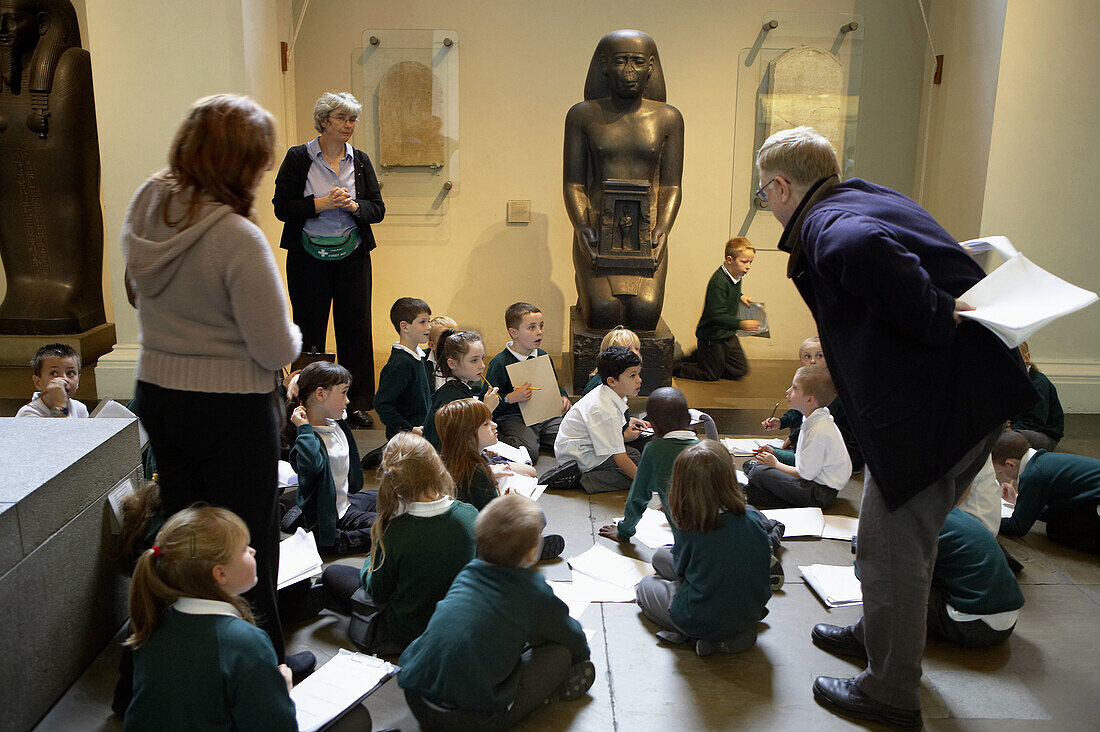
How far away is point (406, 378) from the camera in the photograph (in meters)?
4.85

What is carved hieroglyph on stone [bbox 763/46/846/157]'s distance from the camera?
7656mm

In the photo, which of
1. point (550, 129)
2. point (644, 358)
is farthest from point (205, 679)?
point (550, 129)

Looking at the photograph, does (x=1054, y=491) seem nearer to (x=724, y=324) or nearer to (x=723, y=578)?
(x=723, y=578)

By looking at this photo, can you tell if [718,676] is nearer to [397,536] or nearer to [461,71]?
[397,536]

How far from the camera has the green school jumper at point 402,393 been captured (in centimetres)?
484

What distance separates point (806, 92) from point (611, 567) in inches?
212

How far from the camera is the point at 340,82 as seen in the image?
7.61 meters

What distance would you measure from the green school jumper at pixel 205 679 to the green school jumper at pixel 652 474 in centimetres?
188

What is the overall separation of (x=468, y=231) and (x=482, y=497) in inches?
183

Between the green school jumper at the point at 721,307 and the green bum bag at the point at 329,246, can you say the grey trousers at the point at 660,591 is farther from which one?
the green school jumper at the point at 721,307

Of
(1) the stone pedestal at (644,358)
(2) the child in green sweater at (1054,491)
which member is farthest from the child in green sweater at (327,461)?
(2) the child in green sweater at (1054,491)

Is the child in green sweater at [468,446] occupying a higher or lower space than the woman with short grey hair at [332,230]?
lower

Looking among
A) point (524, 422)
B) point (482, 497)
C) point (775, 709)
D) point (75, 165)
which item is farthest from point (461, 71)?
point (775, 709)

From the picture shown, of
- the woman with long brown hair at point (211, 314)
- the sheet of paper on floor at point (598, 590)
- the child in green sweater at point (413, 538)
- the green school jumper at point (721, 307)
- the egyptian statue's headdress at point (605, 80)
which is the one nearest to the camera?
the woman with long brown hair at point (211, 314)
